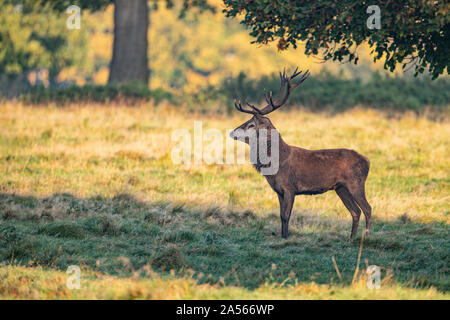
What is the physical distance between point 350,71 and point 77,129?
61.0 m

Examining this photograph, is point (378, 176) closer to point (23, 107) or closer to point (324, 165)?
point (324, 165)

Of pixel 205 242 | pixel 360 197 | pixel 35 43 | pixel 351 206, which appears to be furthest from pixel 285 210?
pixel 35 43

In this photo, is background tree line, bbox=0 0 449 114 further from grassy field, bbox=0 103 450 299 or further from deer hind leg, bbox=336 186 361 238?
grassy field, bbox=0 103 450 299

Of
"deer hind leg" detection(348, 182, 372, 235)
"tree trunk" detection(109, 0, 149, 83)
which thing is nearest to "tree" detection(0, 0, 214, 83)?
"tree trunk" detection(109, 0, 149, 83)

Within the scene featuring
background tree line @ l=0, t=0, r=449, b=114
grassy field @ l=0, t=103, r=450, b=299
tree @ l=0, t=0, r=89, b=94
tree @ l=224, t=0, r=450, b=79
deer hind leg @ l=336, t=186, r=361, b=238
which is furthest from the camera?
tree @ l=0, t=0, r=89, b=94

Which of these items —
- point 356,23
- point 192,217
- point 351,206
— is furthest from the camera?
point 192,217

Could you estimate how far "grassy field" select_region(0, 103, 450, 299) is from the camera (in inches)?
363

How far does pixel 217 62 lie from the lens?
66.8m

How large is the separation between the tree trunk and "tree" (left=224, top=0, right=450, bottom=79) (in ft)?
54.8

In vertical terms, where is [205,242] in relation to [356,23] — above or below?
below

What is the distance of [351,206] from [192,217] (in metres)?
3.14

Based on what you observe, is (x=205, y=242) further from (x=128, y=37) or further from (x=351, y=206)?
(x=128, y=37)

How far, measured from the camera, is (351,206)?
12594 mm

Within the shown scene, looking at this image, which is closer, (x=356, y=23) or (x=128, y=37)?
(x=356, y=23)
